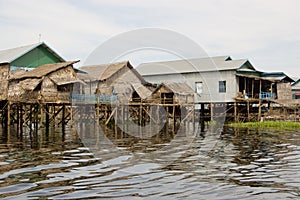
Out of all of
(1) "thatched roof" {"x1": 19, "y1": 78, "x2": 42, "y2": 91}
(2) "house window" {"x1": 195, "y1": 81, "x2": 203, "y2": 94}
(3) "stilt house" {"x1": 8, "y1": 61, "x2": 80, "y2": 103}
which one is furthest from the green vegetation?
(1) "thatched roof" {"x1": 19, "y1": 78, "x2": 42, "y2": 91}

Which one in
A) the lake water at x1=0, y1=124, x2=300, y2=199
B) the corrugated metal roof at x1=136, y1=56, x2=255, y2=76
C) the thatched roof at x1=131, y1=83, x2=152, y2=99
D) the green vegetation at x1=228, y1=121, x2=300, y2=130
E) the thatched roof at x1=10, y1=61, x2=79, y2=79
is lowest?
the lake water at x1=0, y1=124, x2=300, y2=199

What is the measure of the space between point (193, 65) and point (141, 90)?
311 inches

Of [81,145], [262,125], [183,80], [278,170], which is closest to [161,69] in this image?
[183,80]

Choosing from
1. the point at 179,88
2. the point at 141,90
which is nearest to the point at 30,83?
the point at 141,90

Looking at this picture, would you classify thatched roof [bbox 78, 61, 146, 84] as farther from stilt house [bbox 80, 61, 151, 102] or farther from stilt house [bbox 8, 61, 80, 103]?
stilt house [bbox 8, 61, 80, 103]

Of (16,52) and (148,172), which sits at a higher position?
(16,52)

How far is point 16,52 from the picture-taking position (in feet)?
122

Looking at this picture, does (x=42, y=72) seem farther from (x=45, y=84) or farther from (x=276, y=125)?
(x=276, y=125)

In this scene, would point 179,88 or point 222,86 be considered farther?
point 222,86

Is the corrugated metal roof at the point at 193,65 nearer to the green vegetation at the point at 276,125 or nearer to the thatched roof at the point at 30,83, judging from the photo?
the green vegetation at the point at 276,125

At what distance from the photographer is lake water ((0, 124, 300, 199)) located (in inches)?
365

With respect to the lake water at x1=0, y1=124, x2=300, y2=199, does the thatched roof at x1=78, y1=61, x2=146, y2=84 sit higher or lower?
higher

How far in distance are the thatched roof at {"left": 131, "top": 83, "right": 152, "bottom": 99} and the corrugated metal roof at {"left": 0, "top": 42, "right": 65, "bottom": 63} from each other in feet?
26.7

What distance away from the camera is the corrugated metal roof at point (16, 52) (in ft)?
116
